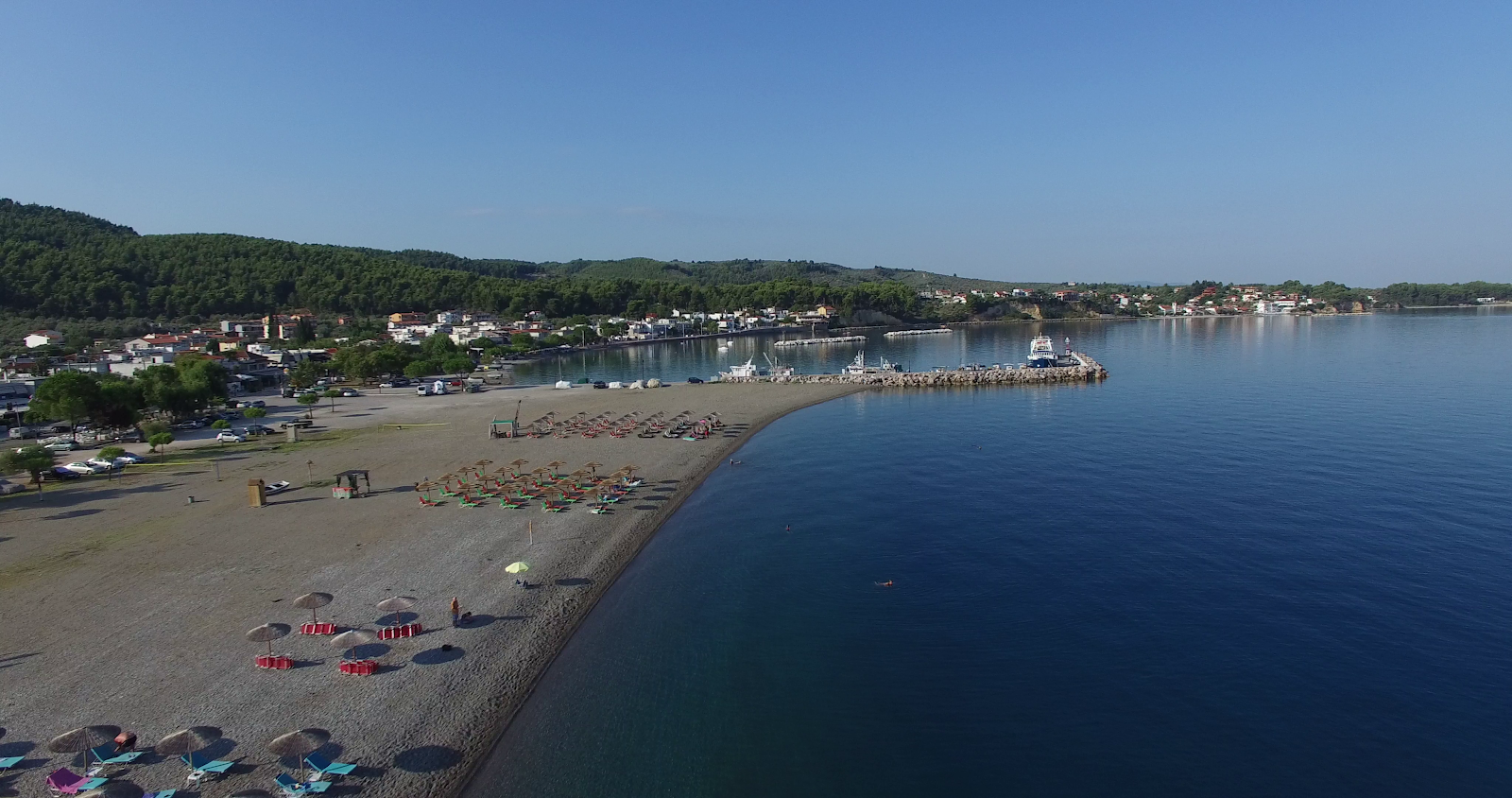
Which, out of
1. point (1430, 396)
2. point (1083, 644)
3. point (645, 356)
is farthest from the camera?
point (645, 356)

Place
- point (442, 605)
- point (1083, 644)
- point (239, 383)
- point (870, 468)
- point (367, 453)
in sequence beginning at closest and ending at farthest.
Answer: point (1083, 644) < point (442, 605) < point (870, 468) < point (367, 453) < point (239, 383)

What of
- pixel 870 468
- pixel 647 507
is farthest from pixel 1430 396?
pixel 647 507

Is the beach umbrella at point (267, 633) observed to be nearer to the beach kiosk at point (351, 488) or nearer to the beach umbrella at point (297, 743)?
the beach umbrella at point (297, 743)

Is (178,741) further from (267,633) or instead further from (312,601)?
(312,601)

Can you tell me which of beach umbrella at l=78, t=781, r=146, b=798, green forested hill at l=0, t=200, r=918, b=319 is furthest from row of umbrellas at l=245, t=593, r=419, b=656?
green forested hill at l=0, t=200, r=918, b=319

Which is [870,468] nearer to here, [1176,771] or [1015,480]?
[1015,480]

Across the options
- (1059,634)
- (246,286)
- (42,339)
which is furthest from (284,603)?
(246,286)

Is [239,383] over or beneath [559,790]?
over
